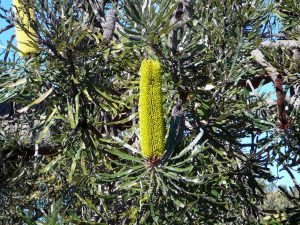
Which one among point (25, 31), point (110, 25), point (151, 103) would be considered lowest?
point (151, 103)

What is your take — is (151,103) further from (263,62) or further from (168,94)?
(263,62)

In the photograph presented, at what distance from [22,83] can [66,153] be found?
12.1 inches

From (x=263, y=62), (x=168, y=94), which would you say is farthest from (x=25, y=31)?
(x=263, y=62)

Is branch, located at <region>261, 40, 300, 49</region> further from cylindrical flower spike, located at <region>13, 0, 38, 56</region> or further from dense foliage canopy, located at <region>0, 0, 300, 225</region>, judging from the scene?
cylindrical flower spike, located at <region>13, 0, 38, 56</region>

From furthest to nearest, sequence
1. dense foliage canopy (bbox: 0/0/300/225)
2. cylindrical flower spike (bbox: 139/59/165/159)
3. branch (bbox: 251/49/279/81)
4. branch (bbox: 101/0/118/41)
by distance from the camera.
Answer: branch (bbox: 101/0/118/41), branch (bbox: 251/49/279/81), dense foliage canopy (bbox: 0/0/300/225), cylindrical flower spike (bbox: 139/59/165/159)

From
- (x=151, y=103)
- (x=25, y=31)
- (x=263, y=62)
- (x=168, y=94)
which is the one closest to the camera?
(x=151, y=103)

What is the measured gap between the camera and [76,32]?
1.53 m

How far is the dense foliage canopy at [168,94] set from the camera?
1.44 m

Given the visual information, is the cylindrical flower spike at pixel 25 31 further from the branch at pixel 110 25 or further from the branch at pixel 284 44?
the branch at pixel 284 44

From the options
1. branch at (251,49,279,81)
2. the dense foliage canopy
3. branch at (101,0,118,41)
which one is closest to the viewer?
the dense foliage canopy

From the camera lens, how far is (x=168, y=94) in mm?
1605

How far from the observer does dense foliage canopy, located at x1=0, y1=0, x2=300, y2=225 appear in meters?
1.44

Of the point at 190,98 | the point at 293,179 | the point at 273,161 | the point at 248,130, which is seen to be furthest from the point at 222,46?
the point at 293,179

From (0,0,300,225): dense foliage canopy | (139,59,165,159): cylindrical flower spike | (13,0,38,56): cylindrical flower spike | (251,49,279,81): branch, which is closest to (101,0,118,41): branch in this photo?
(0,0,300,225): dense foliage canopy
